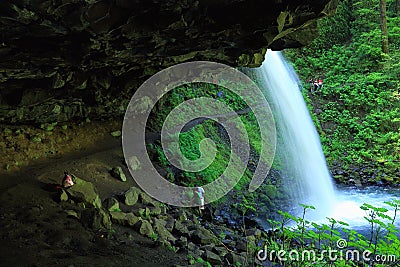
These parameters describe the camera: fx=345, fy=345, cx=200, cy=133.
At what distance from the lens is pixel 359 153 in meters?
16.8

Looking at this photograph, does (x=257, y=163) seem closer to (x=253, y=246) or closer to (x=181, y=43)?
(x=253, y=246)

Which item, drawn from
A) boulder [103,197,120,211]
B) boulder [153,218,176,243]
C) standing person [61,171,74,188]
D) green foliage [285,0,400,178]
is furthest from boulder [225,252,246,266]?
green foliage [285,0,400,178]

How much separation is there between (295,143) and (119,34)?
12.4m

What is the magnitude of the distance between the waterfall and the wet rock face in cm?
727

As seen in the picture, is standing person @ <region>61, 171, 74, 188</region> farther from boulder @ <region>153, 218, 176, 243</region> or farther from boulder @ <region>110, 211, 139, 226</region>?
boulder @ <region>153, 218, 176, 243</region>

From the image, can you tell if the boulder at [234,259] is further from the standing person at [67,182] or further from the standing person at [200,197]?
the standing person at [67,182]

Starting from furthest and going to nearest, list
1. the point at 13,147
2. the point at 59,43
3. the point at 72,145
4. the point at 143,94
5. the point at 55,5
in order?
the point at 143,94 < the point at 72,145 < the point at 13,147 < the point at 59,43 < the point at 55,5

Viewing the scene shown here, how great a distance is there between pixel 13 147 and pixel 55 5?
6154 millimetres

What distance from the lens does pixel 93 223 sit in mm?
6254

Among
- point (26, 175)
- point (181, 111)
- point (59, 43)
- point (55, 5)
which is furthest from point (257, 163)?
point (55, 5)

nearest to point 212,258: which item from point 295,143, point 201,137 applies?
point 201,137

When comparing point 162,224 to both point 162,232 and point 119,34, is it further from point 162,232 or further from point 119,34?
point 119,34

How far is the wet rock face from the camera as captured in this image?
4262 millimetres

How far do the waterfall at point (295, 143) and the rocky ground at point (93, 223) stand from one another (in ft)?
15.9
